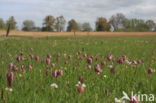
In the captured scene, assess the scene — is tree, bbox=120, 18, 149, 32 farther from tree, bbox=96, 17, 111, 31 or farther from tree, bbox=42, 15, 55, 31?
tree, bbox=42, 15, 55, 31

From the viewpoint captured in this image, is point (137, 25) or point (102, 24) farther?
point (102, 24)

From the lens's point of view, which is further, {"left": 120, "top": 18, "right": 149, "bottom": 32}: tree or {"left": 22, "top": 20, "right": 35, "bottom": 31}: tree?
{"left": 22, "top": 20, "right": 35, "bottom": 31}: tree

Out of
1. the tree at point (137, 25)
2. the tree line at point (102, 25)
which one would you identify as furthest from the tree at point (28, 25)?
the tree at point (137, 25)

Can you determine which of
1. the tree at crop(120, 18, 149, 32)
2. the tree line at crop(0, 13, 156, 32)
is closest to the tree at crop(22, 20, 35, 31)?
the tree line at crop(0, 13, 156, 32)

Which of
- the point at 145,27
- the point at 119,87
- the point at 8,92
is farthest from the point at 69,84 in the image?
the point at 145,27

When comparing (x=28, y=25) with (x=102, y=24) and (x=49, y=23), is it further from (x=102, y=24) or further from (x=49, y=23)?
(x=102, y=24)

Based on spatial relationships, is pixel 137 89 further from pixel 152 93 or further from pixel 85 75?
pixel 85 75

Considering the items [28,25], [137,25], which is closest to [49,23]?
[28,25]

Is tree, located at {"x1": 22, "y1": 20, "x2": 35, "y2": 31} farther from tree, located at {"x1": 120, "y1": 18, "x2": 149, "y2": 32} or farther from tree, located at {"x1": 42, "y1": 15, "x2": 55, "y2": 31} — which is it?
tree, located at {"x1": 120, "y1": 18, "x2": 149, "y2": 32}

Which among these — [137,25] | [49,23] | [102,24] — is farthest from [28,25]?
[137,25]

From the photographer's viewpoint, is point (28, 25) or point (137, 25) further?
point (28, 25)

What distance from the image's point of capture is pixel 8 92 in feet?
12.7

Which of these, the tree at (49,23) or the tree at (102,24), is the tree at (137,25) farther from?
the tree at (49,23)

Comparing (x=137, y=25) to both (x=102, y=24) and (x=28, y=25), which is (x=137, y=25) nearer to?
(x=102, y=24)
